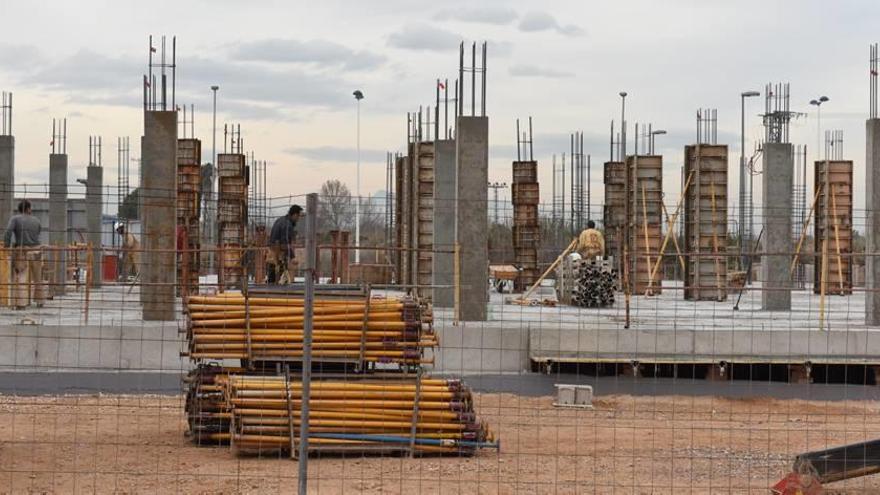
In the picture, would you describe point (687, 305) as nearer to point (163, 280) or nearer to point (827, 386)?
point (827, 386)

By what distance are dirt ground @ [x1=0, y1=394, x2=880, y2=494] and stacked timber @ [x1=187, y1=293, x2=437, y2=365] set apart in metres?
0.89

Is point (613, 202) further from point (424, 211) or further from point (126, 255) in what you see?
point (126, 255)

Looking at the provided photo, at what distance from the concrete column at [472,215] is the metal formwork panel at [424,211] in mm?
6605

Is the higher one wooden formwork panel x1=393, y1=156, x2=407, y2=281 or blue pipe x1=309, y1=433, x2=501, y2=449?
wooden formwork panel x1=393, y1=156, x2=407, y2=281

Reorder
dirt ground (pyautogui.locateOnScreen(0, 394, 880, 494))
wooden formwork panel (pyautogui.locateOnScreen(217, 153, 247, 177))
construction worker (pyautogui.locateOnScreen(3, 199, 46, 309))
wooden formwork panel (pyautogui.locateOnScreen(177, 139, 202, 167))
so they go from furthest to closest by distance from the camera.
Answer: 1. wooden formwork panel (pyautogui.locateOnScreen(217, 153, 247, 177))
2. wooden formwork panel (pyautogui.locateOnScreen(177, 139, 202, 167))
3. construction worker (pyautogui.locateOnScreen(3, 199, 46, 309))
4. dirt ground (pyautogui.locateOnScreen(0, 394, 880, 494))

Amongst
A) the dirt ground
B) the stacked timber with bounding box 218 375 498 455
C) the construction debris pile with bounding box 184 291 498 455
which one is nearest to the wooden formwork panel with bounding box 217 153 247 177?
the dirt ground

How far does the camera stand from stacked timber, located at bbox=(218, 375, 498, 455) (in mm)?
10914

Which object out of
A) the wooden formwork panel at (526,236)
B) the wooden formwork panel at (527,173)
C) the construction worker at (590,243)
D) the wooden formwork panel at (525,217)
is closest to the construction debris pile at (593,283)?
the construction worker at (590,243)

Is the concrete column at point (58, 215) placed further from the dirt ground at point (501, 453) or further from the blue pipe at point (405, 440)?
the blue pipe at point (405, 440)

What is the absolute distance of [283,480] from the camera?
981 cm

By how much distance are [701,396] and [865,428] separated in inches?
105

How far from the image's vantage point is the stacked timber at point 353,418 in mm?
10914

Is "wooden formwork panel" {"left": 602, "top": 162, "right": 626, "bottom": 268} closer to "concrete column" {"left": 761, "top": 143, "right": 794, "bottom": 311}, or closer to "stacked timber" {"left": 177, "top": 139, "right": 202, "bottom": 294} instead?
"concrete column" {"left": 761, "top": 143, "right": 794, "bottom": 311}

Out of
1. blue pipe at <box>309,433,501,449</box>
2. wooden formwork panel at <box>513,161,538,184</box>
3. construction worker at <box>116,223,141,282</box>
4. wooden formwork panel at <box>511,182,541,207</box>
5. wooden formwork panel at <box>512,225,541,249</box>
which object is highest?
wooden formwork panel at <box>513,161,538,184</box>
